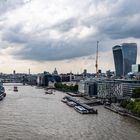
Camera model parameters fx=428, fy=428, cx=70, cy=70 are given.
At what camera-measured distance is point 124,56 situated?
310 feet

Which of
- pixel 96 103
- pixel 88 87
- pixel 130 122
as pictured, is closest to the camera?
pixel 130 122

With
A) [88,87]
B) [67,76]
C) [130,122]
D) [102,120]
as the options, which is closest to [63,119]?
[102,120]

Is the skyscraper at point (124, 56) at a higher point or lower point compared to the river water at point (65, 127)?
higher

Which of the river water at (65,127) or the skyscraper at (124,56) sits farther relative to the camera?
the skyscraper at (124,56)

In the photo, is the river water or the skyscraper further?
the skyscraper

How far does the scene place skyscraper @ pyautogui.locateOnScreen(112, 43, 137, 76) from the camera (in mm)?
93938

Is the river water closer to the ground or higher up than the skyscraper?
closer to the ground

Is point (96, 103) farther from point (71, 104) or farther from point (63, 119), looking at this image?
point (63, 119)

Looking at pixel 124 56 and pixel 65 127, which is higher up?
pixel 124 56

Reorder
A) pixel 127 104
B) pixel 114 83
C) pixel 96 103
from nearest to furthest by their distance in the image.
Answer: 1. pixel 127 104
2. pixel 96 103
3. pixel 114 83

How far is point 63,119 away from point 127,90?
24.2 meters

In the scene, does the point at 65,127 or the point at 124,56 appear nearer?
the point at 65,127

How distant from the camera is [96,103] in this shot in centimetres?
4544

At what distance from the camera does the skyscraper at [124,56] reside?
93.9 metres
